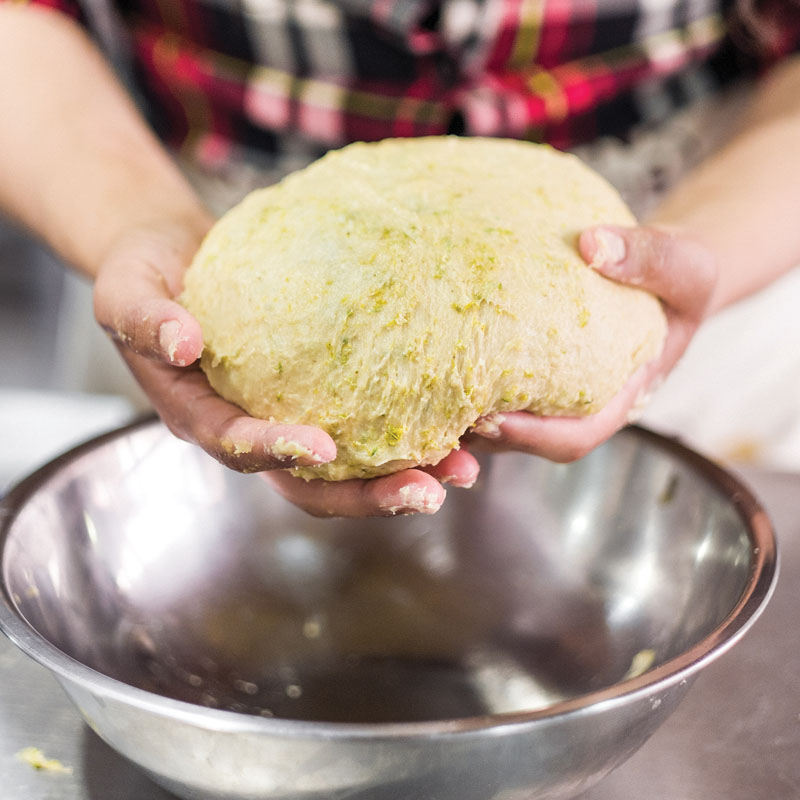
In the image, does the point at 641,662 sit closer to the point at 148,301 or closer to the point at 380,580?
the point at 380,580

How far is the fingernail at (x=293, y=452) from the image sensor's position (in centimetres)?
62

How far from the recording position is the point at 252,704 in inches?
31.7

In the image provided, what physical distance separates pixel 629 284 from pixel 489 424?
18 centimetres

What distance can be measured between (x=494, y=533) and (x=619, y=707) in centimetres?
42

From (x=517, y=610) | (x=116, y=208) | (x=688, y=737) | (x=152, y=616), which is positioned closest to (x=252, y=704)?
(x=152, y=616)

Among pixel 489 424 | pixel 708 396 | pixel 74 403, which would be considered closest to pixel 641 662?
pixel 489 424

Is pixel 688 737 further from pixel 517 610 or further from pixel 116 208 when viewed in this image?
pixel 116 208

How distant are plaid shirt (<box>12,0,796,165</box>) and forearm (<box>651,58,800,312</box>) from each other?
0.19 m

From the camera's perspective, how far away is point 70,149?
1055mm

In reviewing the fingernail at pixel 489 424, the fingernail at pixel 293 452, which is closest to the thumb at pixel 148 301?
the fingernail at pixel 293 452

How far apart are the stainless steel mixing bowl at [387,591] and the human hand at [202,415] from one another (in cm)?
15

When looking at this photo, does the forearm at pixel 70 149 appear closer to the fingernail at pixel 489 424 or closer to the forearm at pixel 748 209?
the fingernail at pixel 489 424

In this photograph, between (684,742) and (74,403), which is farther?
(74,403)

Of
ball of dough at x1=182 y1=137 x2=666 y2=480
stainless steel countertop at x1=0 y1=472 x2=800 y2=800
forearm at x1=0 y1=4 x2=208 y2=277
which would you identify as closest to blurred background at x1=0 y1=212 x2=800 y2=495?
forearm at x1=0 y1=4 x2=208 y2=277
